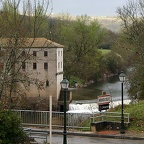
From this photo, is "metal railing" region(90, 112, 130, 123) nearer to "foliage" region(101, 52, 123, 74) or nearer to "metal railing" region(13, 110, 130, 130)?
"metal railing" region(13, 110, 130, 130)

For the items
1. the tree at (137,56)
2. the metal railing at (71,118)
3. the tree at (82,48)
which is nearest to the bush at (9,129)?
the metal railing at (71,118)

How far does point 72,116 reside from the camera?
73.7 feet

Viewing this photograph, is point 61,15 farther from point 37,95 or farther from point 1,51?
point 1,51

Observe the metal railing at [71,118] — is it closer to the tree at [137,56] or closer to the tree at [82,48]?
the tree at [137,56]

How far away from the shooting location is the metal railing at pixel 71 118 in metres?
21.7

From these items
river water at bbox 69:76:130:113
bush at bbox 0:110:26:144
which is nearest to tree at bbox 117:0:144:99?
river water at bbox 69:76:130:113

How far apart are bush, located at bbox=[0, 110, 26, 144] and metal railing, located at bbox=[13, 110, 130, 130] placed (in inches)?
263

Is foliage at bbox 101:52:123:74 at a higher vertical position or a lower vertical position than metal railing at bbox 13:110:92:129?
higher

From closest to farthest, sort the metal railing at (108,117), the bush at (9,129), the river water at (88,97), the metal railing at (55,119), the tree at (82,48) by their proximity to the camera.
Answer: the bush at (9,129) < the metal railing at (108,117) < the metal railing at (55,119) < the river water at (88,97) < the tree at (82,48)

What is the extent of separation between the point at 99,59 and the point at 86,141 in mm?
77303

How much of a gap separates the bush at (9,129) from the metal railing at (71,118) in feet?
21.9

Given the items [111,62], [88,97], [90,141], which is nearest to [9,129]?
[90,141]

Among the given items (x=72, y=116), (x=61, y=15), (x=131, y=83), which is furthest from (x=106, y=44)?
(x=72, y=116)

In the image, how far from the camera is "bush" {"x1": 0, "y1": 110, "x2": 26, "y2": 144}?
47.4 feet
